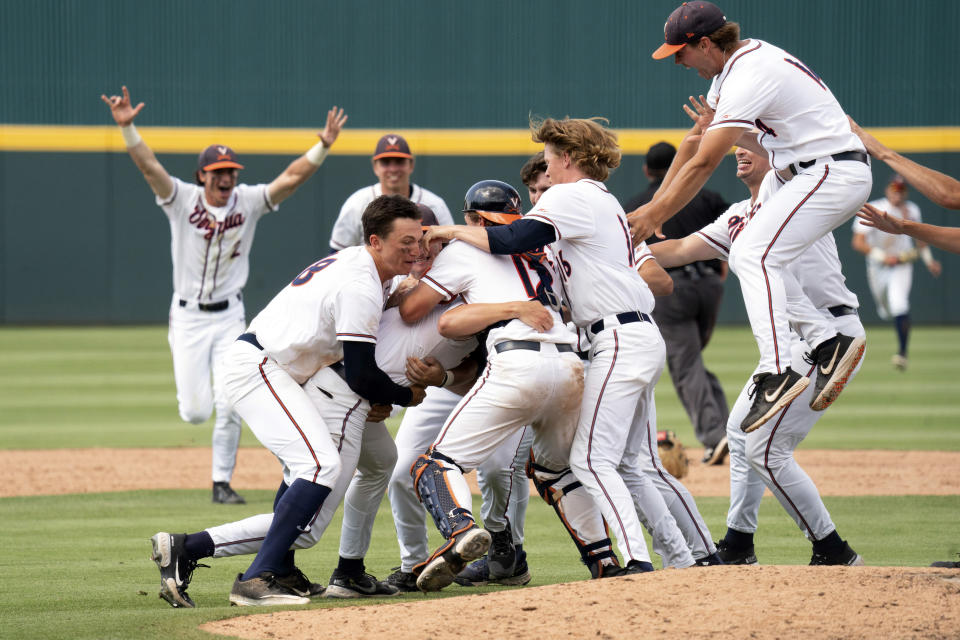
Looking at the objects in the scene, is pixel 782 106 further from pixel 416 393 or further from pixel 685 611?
pixel 685 611

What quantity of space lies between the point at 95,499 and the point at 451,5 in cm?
1810

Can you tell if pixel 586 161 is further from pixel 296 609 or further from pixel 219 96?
pixel 219 96

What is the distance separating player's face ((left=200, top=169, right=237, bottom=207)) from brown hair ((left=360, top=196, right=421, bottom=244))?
12.1 feet

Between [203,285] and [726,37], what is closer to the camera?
[726,37]

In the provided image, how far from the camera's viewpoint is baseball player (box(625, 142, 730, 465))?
30.3 ft

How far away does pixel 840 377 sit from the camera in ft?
17.0

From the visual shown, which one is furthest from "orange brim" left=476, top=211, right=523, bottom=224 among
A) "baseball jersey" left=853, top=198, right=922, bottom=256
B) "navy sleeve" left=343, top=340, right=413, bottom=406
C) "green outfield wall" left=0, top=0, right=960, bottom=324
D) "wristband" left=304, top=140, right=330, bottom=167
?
"green outfield wall" left=0, top=0, right=960, bottom=324

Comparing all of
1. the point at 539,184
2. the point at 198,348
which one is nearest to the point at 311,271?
the point at 539,184

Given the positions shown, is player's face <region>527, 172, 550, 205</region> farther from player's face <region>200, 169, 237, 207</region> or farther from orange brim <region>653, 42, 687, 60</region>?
player's face <region>200, 169, 237, 207</region>

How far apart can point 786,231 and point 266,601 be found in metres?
2.62

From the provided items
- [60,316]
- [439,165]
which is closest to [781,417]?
[439,165]

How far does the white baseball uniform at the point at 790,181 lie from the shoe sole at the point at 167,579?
8.43 feet

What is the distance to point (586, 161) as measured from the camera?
5219mm

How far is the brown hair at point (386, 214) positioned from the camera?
5.02 metres
